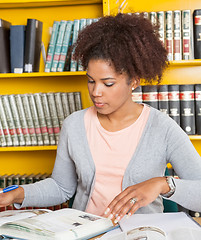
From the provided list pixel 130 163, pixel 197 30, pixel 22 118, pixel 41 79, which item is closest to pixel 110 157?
pixel 130 163

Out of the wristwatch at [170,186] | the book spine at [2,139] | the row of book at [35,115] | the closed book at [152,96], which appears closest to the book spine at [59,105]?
the row of book at [35,115]

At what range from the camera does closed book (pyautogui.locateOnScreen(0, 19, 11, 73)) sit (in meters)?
2.08

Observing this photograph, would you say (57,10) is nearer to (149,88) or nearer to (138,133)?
(149,88)

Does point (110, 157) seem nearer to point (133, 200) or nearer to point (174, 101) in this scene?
point (133, 200)

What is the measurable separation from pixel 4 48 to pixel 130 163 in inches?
45.6

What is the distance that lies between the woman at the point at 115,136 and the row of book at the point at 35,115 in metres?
0.70

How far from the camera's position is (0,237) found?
3.01 ft

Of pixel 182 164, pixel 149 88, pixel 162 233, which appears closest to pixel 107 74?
pixel 182 164

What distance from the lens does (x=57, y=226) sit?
2.99 ft

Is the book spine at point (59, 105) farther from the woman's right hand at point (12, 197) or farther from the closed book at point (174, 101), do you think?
the woman's right hand at point (12, 197)

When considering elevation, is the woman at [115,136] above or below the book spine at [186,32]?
below

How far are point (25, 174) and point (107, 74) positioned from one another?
1.33 meters

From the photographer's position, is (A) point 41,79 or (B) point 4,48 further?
(A) point 41,79

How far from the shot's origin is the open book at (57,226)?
2.85 feet
